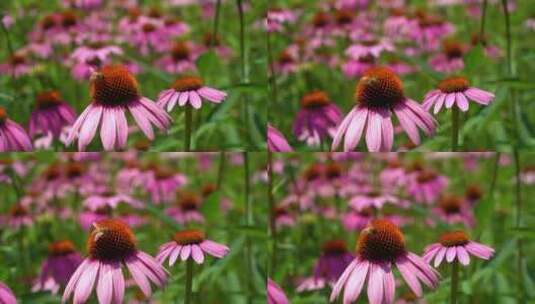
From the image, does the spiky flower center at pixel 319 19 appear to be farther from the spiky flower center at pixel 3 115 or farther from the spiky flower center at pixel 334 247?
the spiky flower center at pixel 3 115

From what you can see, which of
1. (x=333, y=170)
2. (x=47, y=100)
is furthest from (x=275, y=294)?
(x=47, y=100)

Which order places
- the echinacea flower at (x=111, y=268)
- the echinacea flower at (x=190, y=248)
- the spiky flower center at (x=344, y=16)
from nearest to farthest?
the echinacea flower at (x=111, y=268) < the echinacea flower at (x=190, y=248) < the spiky flower center at (x=344, y=16)

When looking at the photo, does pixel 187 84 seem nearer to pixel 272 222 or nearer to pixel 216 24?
pixel 216 24

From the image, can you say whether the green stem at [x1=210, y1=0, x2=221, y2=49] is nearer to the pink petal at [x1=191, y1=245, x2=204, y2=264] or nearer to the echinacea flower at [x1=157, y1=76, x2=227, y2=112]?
the echinacea flower at [x1=157, y1=76, x2=227, y2=112]

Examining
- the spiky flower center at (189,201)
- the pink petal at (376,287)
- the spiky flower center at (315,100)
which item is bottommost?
the pink petal at (376,287)

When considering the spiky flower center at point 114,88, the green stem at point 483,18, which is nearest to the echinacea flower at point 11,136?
the spiky flower center at point 114,88

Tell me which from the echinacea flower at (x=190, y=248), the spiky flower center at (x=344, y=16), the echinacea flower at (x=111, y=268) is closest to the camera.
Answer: the echinacea flower at (x=111, y=268)

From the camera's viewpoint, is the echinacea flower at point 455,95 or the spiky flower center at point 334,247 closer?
the echinacea flower at point 455,95

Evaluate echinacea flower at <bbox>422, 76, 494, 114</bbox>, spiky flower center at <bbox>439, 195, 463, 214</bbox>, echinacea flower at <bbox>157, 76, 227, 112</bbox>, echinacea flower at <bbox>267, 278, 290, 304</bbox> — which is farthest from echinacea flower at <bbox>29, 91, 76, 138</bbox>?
spiky flower center at <bbox>439, 195, 463, 214</bbox>

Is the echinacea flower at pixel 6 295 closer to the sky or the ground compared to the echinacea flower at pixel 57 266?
closer to the ground
